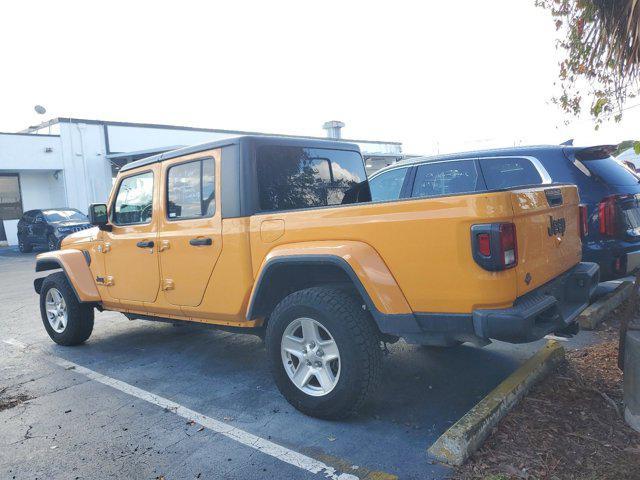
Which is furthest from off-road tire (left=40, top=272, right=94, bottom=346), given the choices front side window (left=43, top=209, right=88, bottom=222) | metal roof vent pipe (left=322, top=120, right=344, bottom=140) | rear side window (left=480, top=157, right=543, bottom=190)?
metal roof vent pipe (left=322, top=120, right=344, bottom=140)

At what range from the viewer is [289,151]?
170 inches

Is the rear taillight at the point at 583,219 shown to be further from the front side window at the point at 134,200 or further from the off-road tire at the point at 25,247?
the off-road tire at the point at 25,247

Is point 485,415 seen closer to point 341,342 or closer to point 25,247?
point 341,342

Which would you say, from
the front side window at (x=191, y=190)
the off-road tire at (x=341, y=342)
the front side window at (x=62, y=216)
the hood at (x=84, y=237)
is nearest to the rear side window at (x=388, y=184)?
the front side window at (x=191, y=190)

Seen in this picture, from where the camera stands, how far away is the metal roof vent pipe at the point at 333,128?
3047 centimetres

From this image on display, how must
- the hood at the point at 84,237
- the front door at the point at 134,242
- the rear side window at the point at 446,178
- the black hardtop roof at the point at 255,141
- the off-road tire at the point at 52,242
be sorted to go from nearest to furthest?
the black hardtop roof at the point at 255,141 < the front door at the point at 134,242 < the hood at the point at 84,237 < the rear side window at the point at 446,178 < the off-road tire at the point at 52,242

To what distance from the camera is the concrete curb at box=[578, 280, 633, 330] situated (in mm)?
5129

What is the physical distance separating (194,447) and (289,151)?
94.6 inches

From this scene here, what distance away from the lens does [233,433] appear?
11.3 feet

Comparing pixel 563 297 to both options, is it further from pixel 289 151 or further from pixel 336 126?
pixel 336 126

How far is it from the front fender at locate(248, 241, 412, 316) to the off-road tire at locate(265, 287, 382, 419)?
214 millimetres

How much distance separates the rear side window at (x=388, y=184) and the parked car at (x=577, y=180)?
0.05 ft

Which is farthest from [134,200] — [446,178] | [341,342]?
[446,178]

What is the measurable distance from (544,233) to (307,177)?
6.63 ft
